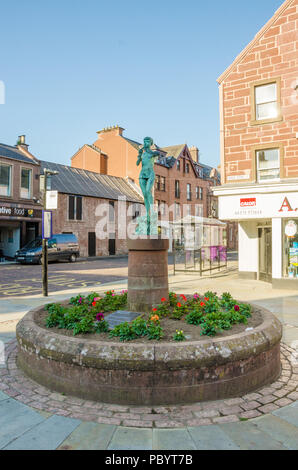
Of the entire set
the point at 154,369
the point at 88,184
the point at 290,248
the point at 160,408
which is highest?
the point at 88,184

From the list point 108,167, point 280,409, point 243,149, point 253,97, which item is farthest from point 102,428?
point 108,167

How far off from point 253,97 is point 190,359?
13581 millimetres

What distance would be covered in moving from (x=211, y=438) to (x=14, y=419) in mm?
2060

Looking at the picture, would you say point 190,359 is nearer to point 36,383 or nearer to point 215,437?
point 215,437

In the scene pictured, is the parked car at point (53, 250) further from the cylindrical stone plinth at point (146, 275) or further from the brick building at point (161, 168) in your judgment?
the cylindrical stone plinth at point (146, 275)

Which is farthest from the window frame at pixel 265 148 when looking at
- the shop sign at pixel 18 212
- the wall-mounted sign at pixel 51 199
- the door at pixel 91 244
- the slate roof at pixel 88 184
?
the door at pixel 91 244

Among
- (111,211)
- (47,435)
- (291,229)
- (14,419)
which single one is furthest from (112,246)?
(47,435)

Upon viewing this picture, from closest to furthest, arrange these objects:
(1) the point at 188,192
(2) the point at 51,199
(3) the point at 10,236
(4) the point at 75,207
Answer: (2) the point at 51,199 → (3) the point at 10,236 → (4) the point at 75,207 → (1) the point at 188,192

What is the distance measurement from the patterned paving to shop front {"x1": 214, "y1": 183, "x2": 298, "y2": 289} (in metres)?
9.42

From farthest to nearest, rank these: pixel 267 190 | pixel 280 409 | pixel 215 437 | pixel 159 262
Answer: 1. pixel 267 190
2. pixel 159 262
3. pixel 280 409
4. pixel 215 437

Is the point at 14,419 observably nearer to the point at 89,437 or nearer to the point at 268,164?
the point at 89,437

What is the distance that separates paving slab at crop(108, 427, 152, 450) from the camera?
9.96ft

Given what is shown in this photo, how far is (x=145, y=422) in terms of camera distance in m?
3.50

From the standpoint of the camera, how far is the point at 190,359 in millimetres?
3928
